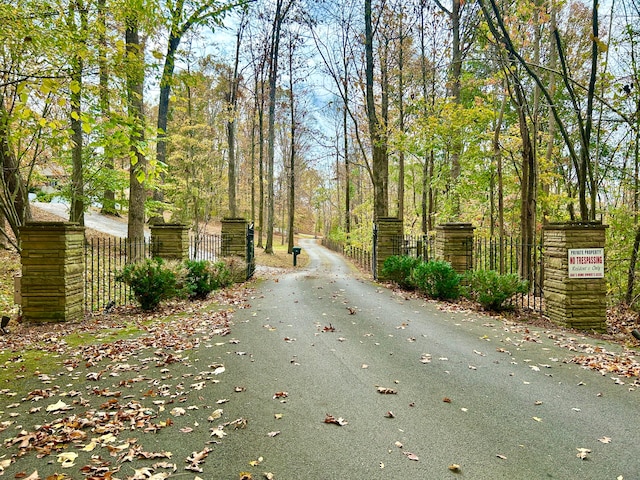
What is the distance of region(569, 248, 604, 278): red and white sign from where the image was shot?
655 cm

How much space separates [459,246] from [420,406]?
662cm

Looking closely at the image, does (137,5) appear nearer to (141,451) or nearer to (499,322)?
(141,451)

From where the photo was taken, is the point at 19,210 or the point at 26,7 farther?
the point at 19,210

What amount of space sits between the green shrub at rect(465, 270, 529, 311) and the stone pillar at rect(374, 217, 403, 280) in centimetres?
439

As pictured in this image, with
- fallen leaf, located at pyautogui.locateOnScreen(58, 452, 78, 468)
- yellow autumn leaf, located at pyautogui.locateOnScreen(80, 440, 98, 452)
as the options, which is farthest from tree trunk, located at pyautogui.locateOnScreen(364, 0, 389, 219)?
fallen leaf, located at pyautogui.locateOnScreen(58, 452, 78, 468)

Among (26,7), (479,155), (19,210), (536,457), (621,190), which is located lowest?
(536,457)

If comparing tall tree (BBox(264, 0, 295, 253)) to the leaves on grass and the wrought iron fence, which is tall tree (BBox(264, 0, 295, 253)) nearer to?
the wrought iron fence

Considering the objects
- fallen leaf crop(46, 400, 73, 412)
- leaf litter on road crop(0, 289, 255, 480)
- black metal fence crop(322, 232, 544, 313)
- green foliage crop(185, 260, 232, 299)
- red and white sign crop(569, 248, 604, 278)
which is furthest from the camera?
black metal fence crop(322, 232, 544, 313)

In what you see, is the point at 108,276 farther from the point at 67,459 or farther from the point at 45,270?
the point at 67,459

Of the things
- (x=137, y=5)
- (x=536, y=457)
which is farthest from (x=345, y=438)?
(x=137, y=5)

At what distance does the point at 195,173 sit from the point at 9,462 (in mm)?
17340

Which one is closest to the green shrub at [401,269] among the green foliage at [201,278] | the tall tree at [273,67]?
the green foliage at [201,278]

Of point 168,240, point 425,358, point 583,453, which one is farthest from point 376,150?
point 583,453

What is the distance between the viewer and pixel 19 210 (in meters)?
Answer: 9.50
